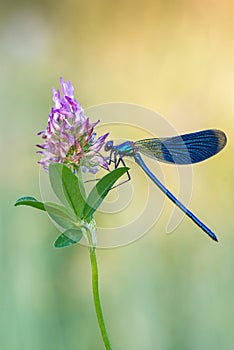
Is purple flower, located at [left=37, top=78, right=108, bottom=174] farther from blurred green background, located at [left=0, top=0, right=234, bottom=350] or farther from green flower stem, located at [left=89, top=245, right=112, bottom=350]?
blurred green background, located at [left=0, top=0, right=234, bottom=350]

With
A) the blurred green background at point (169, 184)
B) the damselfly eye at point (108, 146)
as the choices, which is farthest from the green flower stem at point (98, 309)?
the blurred green background at point (169, 184)

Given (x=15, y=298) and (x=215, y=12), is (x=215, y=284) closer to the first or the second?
(x=15, y=298)

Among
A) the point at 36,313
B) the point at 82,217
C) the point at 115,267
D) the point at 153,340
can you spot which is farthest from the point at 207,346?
the point at 82,217

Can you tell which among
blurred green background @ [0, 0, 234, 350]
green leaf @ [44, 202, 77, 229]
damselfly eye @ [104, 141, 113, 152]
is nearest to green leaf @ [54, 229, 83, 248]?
green leaf @ [44, 202, 77, 229]

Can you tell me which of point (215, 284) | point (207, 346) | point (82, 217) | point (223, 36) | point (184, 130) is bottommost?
point (207, 346)

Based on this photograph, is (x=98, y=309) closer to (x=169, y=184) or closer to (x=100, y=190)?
(x=100, y=190)

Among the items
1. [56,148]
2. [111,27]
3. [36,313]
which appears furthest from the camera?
[111,27]

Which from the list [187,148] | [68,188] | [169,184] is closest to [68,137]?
[68,188]
